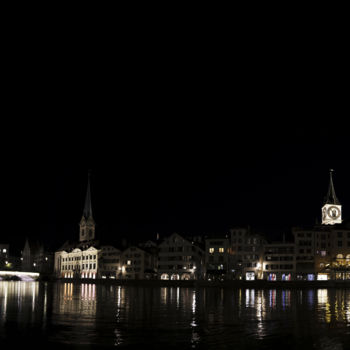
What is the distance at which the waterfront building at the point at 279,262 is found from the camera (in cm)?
11719

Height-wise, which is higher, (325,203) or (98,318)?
(325,203)

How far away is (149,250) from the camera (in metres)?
139

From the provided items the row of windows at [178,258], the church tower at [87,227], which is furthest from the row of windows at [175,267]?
the church tower at [87,227]

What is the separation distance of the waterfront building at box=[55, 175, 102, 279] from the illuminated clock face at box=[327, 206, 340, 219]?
59.5m

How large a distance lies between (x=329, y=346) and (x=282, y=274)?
9481cm

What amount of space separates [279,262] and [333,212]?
1657 inches

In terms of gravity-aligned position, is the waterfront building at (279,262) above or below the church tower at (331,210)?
below

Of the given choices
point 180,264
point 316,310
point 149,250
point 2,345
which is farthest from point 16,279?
point 2,345

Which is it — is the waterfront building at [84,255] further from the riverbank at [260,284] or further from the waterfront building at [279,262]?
the waterfront building at [279,262]

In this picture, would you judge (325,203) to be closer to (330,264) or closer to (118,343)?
(330,264)

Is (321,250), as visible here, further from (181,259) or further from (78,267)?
(78,267)

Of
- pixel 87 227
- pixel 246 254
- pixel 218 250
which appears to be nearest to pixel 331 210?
pixel 246 254

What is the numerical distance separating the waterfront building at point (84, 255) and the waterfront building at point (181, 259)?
2206 centimetres

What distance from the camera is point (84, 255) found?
152250mm
